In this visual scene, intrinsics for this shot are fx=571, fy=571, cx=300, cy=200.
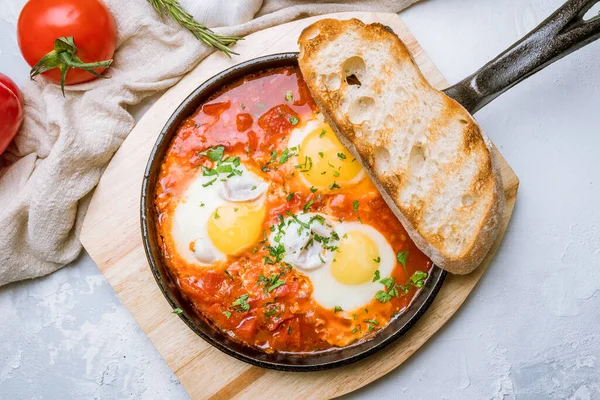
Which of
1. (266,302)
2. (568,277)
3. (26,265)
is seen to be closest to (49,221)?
(26,265)

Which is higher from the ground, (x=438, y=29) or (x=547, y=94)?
(x=438, y=29)

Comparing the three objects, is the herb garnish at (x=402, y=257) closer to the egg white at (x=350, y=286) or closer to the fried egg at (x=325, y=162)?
the egg white at (x=350, y=286)

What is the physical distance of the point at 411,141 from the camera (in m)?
2.58

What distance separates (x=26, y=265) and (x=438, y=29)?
245 cm

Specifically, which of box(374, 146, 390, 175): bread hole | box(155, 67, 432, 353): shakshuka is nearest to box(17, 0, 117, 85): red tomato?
box(155, 67, 432, 353): shakshuka

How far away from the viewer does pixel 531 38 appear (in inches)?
99.7

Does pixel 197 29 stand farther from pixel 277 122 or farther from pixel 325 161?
pixel 325 161

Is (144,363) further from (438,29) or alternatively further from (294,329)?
(438,29)

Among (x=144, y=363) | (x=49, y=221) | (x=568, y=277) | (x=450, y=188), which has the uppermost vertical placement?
(x=49, y=221)

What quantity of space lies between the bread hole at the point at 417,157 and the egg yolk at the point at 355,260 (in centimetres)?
39

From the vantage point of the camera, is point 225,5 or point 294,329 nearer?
point 294,329

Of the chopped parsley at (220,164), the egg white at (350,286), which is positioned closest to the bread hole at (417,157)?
the egg white at (350,286)

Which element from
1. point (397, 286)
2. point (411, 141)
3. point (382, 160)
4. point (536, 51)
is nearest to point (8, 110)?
point (382, 160)

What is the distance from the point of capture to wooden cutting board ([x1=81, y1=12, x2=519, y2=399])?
278 cm
